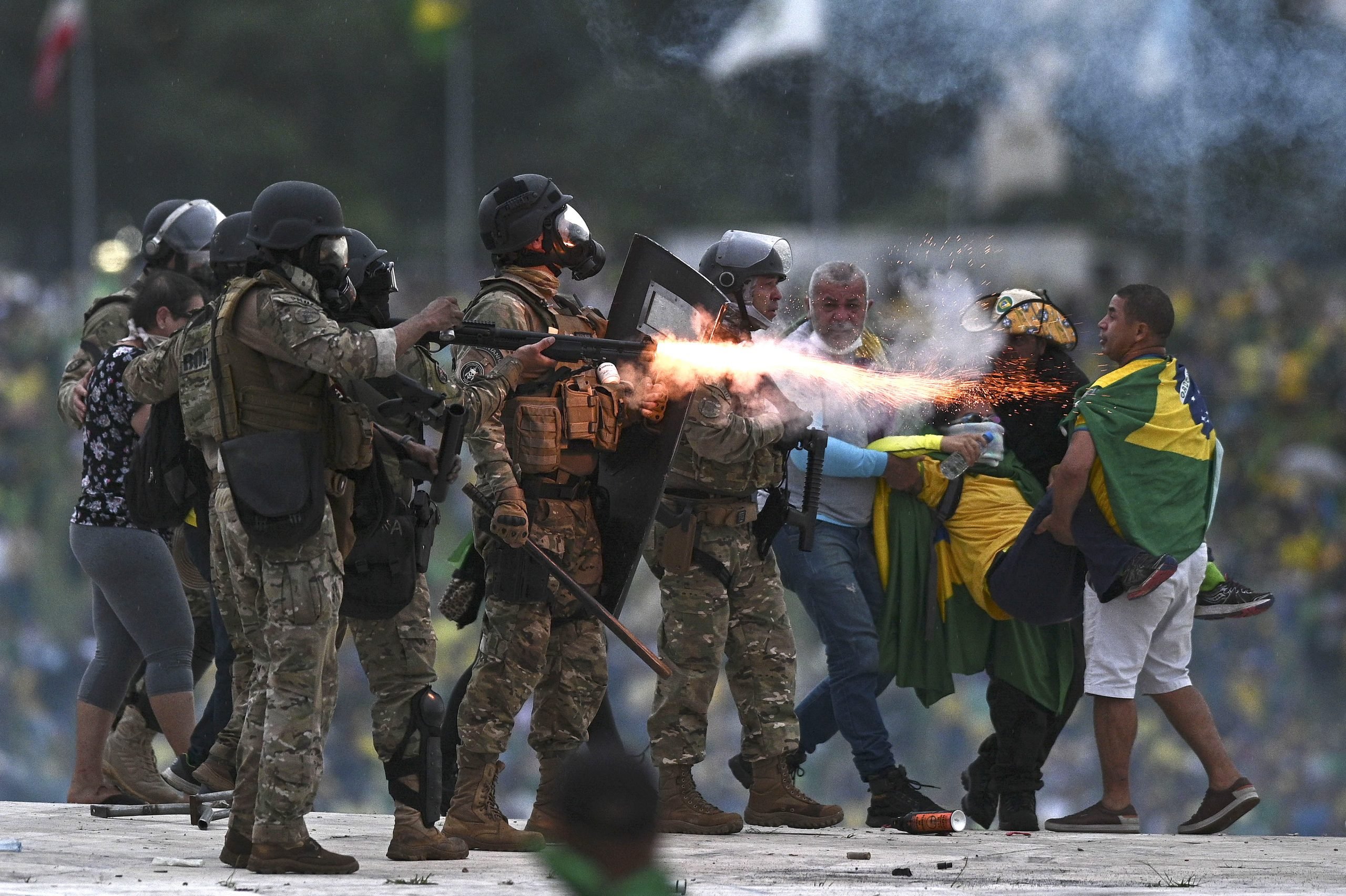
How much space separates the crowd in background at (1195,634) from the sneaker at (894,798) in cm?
536

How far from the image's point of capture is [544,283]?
245 inches

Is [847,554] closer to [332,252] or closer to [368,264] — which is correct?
[368,264]

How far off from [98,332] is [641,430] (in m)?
2.24

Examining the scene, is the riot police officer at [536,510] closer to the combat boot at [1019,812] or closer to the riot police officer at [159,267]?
the riot police officer at [159,267]

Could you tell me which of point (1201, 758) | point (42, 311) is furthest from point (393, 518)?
point (42, 311)

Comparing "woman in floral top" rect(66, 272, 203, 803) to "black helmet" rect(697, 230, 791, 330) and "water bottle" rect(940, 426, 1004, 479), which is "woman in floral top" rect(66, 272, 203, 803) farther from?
"water bottle" rect(940, 426, 1004, 479)

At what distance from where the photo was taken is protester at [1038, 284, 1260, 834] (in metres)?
6.85

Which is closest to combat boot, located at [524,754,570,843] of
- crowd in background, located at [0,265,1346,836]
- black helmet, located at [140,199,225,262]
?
black helmet, located at [140,199,225,262]

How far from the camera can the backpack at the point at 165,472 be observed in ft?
19.6

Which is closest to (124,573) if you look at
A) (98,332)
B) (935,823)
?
(98,332)

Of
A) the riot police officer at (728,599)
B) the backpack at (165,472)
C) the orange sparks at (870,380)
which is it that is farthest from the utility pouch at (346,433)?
the orange sparks at (870,380)

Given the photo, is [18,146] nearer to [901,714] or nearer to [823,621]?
[901,714]

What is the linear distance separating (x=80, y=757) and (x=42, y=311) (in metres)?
10.8

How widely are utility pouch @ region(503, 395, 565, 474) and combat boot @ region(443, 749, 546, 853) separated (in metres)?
0.89
